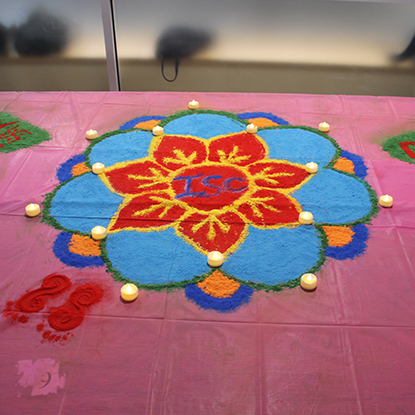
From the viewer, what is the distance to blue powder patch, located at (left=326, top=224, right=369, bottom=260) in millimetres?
1829

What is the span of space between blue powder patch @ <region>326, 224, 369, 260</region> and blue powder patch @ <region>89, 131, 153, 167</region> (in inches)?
44.3

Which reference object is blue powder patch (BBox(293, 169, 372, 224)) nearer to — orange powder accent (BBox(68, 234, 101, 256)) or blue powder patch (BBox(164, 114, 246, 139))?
blue powder patch (BBox(164, 114, 246, 139))

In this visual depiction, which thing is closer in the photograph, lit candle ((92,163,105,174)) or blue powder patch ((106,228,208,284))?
blue powder patch ((106,228,208,284))

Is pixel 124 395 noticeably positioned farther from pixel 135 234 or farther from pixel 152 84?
pixel 152 84

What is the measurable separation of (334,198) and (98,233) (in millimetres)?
1104

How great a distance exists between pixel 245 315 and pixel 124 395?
1.61ft

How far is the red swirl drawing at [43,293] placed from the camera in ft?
5.31

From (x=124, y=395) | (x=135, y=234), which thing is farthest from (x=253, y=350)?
(x=135, y=234)

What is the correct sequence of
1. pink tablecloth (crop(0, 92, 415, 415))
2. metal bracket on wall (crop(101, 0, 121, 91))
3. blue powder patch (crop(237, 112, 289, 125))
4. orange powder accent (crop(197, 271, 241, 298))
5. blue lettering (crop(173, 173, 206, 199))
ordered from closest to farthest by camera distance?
pink tablecloth (crop(0, 92, 415, 415)) → orange powder accent (crop(197, 271, 241, 298)) → blue lettering (crop(173, 173, 206, 199)) → blue powder patch (crop(237, 112, 289, 125)) → metal bracket on wall (crop(101, 0, 121, 91))

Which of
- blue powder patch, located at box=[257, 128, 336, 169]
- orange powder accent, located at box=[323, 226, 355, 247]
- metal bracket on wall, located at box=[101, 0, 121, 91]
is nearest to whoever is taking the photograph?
orange powder accent, located at box=[323, 226, 355, 247]

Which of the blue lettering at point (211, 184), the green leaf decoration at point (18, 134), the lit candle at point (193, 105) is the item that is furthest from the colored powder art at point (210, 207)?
the green leaf decoration at point (18, 134)

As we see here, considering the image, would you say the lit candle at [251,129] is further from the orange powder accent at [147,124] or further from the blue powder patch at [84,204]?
the blue powder patch at [84,204]

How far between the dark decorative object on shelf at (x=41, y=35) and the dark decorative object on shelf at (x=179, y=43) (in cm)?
73

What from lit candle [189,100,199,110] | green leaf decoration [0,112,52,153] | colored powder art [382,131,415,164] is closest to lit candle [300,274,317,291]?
colored powder art [382,131,415,164]
